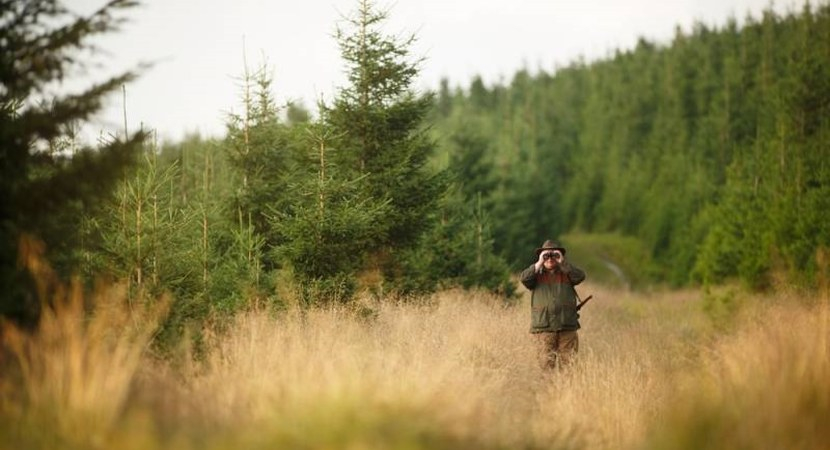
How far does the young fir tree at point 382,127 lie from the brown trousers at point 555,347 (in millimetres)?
4607

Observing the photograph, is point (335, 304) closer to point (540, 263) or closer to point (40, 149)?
point (540, 263)

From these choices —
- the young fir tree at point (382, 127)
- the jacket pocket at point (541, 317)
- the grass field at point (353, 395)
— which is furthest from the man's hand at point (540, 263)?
the young fir tree at point (382, 127)

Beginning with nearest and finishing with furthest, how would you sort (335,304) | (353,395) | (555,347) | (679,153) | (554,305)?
(353,395) < (554,305) < (555,347) < (335,304) < (679,153)

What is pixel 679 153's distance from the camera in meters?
55.5

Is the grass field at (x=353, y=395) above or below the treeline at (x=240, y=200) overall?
below

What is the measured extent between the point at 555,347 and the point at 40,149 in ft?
22.8

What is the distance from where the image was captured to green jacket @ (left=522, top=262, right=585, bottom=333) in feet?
30.9

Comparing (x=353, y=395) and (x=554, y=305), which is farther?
(x=554, y=305)

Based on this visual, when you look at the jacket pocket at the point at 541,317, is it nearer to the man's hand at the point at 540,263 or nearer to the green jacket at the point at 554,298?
the green jacket at the point at 554,298

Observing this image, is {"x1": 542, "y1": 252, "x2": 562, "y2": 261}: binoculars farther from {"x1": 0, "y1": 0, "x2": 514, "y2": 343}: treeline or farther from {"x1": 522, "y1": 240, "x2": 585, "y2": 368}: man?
{"x1": 0, "y1": 0, "x2": 514, "y2": 343}: treeline

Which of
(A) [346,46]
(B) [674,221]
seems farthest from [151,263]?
(B) [674,221]

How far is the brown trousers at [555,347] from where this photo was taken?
31.0ft

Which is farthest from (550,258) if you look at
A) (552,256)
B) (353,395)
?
(353,395)

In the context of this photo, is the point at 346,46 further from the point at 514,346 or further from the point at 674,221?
the point at 674,221
